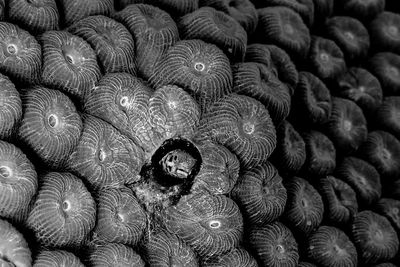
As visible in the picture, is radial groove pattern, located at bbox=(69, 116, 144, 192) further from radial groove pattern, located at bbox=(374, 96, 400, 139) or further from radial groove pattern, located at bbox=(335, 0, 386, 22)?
radial groove pattern, located at bbox=(335, 0, 386, 22)

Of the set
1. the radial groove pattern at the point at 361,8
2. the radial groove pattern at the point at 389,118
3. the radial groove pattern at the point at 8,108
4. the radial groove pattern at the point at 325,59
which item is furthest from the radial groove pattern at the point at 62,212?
the radial groove pattern at the point at 361,8

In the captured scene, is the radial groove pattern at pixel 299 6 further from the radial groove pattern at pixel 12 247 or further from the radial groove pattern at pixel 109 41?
the radial groove pattern at pixel 12 247

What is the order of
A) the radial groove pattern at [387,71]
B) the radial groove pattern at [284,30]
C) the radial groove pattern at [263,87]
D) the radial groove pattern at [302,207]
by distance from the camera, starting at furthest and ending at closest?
the radial groove pattern at [387,71] → the radial groove pattern at [284,30] → the radial groove pattern at [302,207] → the radial groove pattern at [263,87]

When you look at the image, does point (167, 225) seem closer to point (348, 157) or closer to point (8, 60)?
point (8, 60)

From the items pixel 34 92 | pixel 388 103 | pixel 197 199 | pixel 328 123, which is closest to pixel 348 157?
pixel 328 123

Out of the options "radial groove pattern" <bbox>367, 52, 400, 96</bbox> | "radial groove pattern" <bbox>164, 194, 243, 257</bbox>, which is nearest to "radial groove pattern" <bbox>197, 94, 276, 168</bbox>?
"radial groove pattern" <bbox>164, 194, 243, 257</bbox>

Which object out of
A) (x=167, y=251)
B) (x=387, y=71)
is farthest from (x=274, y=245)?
(x=387, y=71)

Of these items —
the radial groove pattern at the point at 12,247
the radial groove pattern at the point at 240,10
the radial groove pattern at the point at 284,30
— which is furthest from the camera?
the radial groove pattern at the point at 284,30
